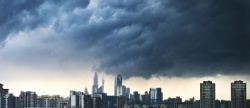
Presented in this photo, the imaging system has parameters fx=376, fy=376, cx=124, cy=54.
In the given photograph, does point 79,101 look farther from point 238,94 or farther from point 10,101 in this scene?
point 238,94

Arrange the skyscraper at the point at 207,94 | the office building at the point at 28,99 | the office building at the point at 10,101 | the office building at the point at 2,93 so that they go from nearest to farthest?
1. the office building at the point at 2,93
2. the office building at the point at 10,101
3. the office building at the point at 28,99
4. the skyscraper at the point at 207,94

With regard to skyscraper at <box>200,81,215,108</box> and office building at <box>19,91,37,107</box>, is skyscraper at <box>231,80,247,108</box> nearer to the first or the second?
skyscraper at <box>200,81,215,108</box>

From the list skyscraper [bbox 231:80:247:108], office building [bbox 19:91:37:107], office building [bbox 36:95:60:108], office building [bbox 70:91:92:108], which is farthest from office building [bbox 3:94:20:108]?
skyscraper [bbox 231:80:247:108]

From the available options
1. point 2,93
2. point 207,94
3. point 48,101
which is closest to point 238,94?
point 207,94

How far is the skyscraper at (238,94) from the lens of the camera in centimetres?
15325

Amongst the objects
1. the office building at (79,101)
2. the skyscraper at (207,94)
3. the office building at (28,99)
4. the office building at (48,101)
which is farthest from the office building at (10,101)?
the skyscraper at (207,94)

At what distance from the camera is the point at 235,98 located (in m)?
155

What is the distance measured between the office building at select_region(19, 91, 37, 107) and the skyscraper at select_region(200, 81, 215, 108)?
6962 centimetres

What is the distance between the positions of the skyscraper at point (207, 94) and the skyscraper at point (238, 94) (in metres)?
8.24

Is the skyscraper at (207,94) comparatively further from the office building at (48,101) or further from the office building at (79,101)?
the office building at (79,101)

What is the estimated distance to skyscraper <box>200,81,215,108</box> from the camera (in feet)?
518

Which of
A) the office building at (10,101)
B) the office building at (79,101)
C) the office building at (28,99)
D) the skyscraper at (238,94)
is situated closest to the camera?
the office building at (79,101)

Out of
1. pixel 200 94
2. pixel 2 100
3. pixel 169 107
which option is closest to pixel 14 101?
pixel 2 100

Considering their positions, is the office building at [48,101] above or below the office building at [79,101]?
below
